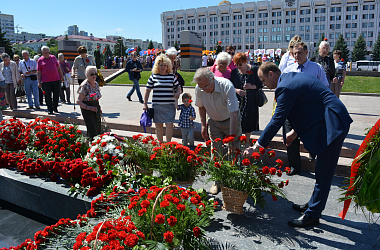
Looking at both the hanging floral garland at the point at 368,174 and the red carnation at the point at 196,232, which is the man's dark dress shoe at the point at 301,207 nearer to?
the hanging floral garland at the point at 368,174

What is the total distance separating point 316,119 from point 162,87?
10.2 feet

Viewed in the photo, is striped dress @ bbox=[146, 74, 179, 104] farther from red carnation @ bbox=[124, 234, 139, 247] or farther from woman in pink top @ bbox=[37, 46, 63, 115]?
woman in pink top @ bbox=[37, 46, 63, 115]

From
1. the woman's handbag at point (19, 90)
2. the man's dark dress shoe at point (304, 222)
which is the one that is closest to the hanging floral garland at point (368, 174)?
the man's dark dress shoe at point (304, 222)

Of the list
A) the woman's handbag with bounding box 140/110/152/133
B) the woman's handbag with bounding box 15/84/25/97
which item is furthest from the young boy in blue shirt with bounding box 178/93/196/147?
the woman's handbag with bounding box 15/84/25/97

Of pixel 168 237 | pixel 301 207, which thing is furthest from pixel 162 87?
pixel 168 237

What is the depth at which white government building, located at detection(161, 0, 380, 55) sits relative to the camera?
95688mm

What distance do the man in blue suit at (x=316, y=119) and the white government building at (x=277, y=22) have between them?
95530 mm

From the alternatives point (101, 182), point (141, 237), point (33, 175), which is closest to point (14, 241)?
point (33, 175)

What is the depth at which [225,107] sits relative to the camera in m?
4.23

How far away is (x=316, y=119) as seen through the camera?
10.5 ft

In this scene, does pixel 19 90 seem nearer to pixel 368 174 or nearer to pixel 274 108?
pixel 274 108

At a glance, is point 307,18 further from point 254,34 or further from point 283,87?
point 283,87

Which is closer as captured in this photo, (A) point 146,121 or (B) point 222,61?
(B) point 222,61

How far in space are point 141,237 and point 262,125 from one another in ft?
19.0
